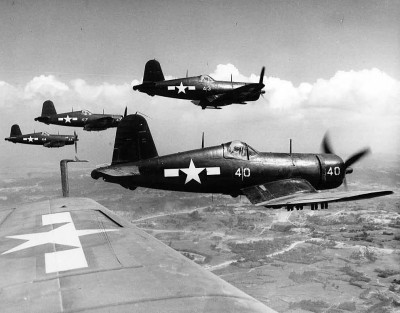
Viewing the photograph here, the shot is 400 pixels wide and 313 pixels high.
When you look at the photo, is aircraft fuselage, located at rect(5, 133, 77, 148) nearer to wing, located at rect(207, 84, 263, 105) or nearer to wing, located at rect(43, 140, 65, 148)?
wing, located at rect(43, 140, 65, 148)

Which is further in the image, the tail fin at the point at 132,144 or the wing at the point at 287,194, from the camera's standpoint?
the tail fin at the point at 132,144

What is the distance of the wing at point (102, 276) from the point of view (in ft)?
5.93

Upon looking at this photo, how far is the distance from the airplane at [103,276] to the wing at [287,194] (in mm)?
4741

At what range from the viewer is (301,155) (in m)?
10.3

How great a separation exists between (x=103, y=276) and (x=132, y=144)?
6.65m

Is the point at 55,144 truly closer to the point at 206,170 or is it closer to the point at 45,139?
the point at 45,139

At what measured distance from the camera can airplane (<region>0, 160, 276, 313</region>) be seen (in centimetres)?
180

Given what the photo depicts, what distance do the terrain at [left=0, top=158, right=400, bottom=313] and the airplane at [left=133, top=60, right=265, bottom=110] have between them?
73.9 meters

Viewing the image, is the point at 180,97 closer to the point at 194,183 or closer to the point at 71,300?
the point at 194,183

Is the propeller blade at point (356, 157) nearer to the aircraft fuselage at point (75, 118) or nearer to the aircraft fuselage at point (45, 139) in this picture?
the aircraft fuselage at point (75, 118)

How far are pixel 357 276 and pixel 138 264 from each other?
369 ft

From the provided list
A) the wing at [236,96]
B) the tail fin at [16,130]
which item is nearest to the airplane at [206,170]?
the wing at [236,96]

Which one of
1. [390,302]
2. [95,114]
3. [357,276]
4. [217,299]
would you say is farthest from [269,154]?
[357,276]

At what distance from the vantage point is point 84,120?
33.4m
